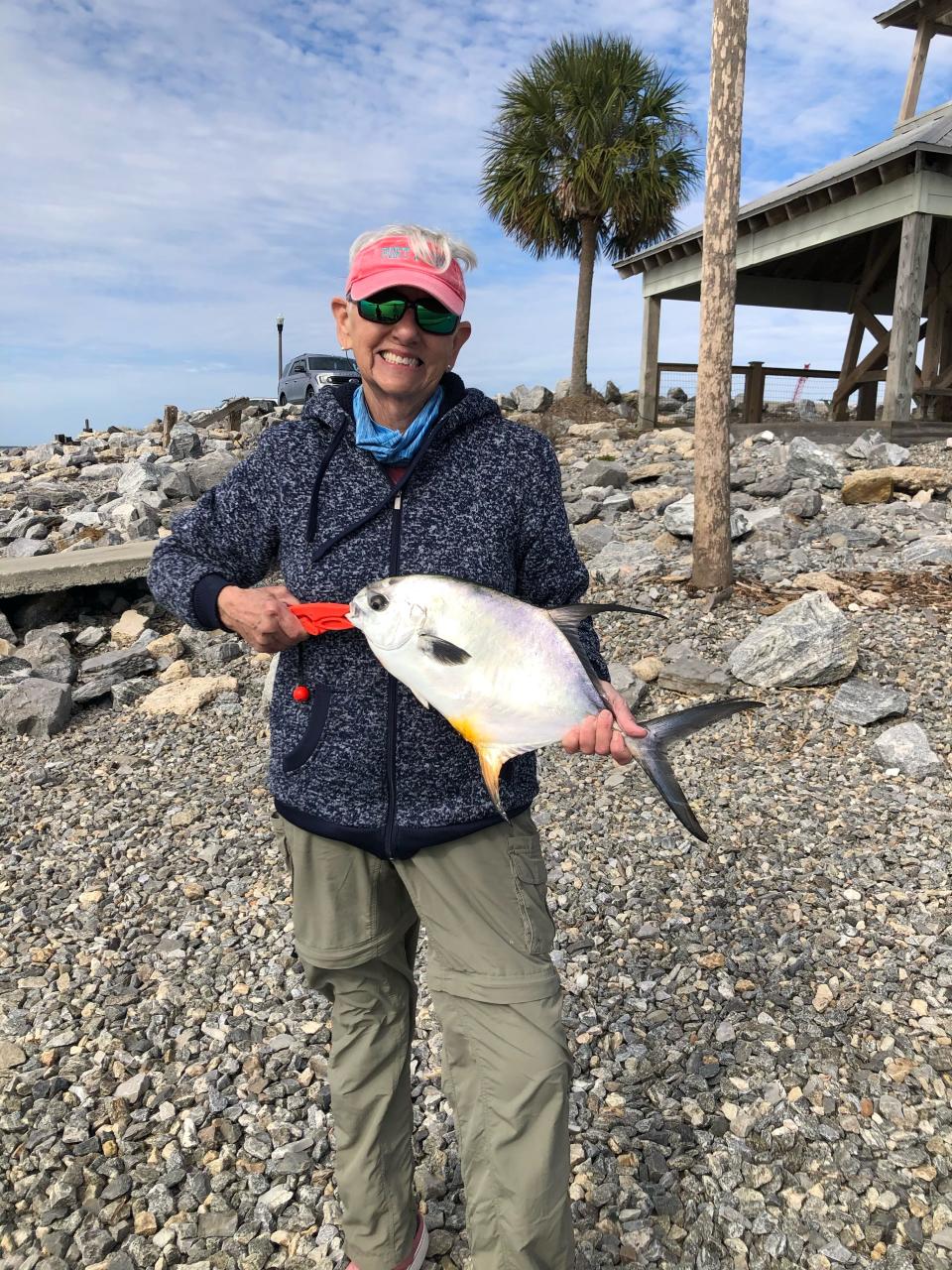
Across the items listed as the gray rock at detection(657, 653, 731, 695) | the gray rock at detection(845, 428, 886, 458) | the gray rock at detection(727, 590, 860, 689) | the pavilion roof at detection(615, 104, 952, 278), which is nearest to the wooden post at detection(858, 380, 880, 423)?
the pavilion roof at detection(615, 104, 952, 278)

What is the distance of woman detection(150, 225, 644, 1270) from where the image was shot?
175 centimetres

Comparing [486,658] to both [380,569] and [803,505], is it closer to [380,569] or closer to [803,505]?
[380,569]

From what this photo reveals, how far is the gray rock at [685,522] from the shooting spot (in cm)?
838

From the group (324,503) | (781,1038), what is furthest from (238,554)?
(781,1038)

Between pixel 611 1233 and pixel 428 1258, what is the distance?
49 cm

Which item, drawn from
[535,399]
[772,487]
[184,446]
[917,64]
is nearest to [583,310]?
[535,399]

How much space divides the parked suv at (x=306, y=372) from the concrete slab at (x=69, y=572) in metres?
13.6

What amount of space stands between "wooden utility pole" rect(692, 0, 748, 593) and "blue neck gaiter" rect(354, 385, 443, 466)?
5757 millimetres

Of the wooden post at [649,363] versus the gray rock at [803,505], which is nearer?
the gray rock at [803,505]

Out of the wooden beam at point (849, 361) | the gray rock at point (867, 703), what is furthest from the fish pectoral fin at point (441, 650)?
the wooden beam at point (849, 361)

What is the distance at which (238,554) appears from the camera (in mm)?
2018

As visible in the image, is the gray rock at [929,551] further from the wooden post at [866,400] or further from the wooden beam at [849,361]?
the wooden post at [866,400]

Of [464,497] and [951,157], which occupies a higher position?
[951,157]

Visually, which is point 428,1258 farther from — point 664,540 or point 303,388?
point 303,388
